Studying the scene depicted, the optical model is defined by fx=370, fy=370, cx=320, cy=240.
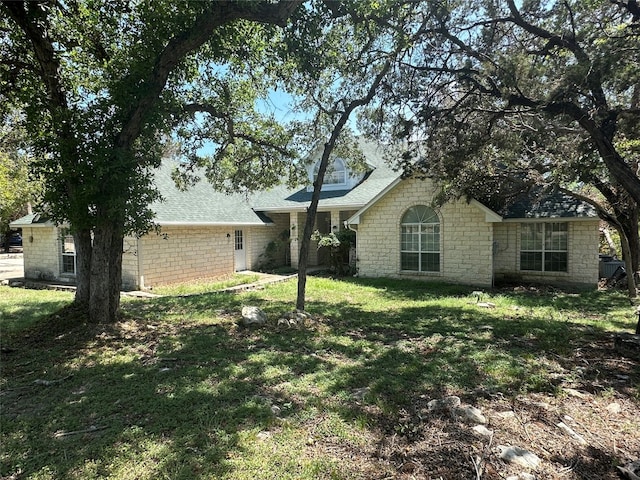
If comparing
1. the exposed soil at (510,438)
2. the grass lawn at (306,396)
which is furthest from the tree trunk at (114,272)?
the exposed soil at (510,438)

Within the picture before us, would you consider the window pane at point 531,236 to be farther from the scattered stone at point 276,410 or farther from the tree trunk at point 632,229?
the scattered stone at point 276,410

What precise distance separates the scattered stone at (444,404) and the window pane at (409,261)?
1110 centimetres

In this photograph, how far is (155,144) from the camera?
730 centimetres

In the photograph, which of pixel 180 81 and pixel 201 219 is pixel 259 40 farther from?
pixel 201 219

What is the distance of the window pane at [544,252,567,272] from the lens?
13.4 metres

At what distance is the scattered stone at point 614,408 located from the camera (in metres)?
3.86

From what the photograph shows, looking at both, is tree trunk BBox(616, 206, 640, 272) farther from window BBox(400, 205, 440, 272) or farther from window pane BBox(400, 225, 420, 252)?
window pane BBox(400, 225, 420, 252)

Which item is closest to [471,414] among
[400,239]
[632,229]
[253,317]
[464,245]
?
[253,317]

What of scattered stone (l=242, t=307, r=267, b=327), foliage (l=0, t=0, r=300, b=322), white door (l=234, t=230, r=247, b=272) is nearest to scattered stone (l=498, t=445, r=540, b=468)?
scattered stone (l=242, t=307, r=267, b=327)

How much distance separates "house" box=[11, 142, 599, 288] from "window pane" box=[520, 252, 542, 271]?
0.11ft

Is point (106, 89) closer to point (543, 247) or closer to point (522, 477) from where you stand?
point (522, 477)

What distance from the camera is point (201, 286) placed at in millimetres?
13516

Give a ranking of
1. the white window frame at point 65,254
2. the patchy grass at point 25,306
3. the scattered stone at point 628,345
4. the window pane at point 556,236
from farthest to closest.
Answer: the white window frame at point 65,254 → the window pane at point 556,236 → the patchy grass at point 25,306 → the scattered stone at point 628,345

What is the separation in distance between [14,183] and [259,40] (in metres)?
17.9
